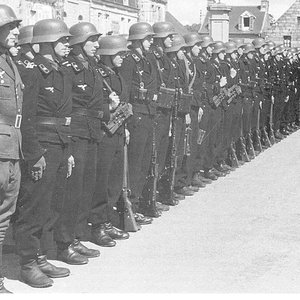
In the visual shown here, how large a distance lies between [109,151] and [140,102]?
1.11 metres

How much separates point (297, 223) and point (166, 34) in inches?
108

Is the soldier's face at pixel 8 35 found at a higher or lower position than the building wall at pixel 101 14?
lower

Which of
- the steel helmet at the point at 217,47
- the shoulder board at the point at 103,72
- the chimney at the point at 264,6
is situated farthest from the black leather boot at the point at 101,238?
the chimney at the point at 264,6

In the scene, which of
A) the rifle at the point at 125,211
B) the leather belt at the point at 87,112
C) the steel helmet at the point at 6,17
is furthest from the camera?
the rifle at the point at 125,211

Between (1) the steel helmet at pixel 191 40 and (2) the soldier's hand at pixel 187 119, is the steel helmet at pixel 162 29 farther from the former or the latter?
(1) the steel helmet at pixel 191 40

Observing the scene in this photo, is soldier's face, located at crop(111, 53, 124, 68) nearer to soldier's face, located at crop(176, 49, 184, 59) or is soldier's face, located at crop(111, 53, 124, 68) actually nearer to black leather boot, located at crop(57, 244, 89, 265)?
black leather boot, located at crop(57, 244, 89, 265)

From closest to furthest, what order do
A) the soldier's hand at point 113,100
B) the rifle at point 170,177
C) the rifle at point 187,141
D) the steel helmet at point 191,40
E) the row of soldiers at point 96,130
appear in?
the row of soldiers at point 96,130
the soldier's hand at point 113,100
the rifle at point 170,177
the rifle at point 187,141
the steel helmet at point 191,40

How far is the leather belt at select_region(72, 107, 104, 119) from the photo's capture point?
6547 mm

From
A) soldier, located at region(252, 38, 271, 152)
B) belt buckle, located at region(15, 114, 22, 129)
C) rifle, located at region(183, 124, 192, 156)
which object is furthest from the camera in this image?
soldier, located at region(252, 38, 271, 152)

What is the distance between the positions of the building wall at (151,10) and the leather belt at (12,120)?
5548 cm

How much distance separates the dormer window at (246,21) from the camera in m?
70.2

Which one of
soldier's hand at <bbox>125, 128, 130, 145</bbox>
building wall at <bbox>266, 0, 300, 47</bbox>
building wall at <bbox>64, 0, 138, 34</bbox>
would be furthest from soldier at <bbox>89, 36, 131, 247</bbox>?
building wall at <bbox>266, 0, 300, 47</bbox>

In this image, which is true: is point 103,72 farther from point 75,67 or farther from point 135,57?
point 135,57

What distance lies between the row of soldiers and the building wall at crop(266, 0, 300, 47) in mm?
48469
